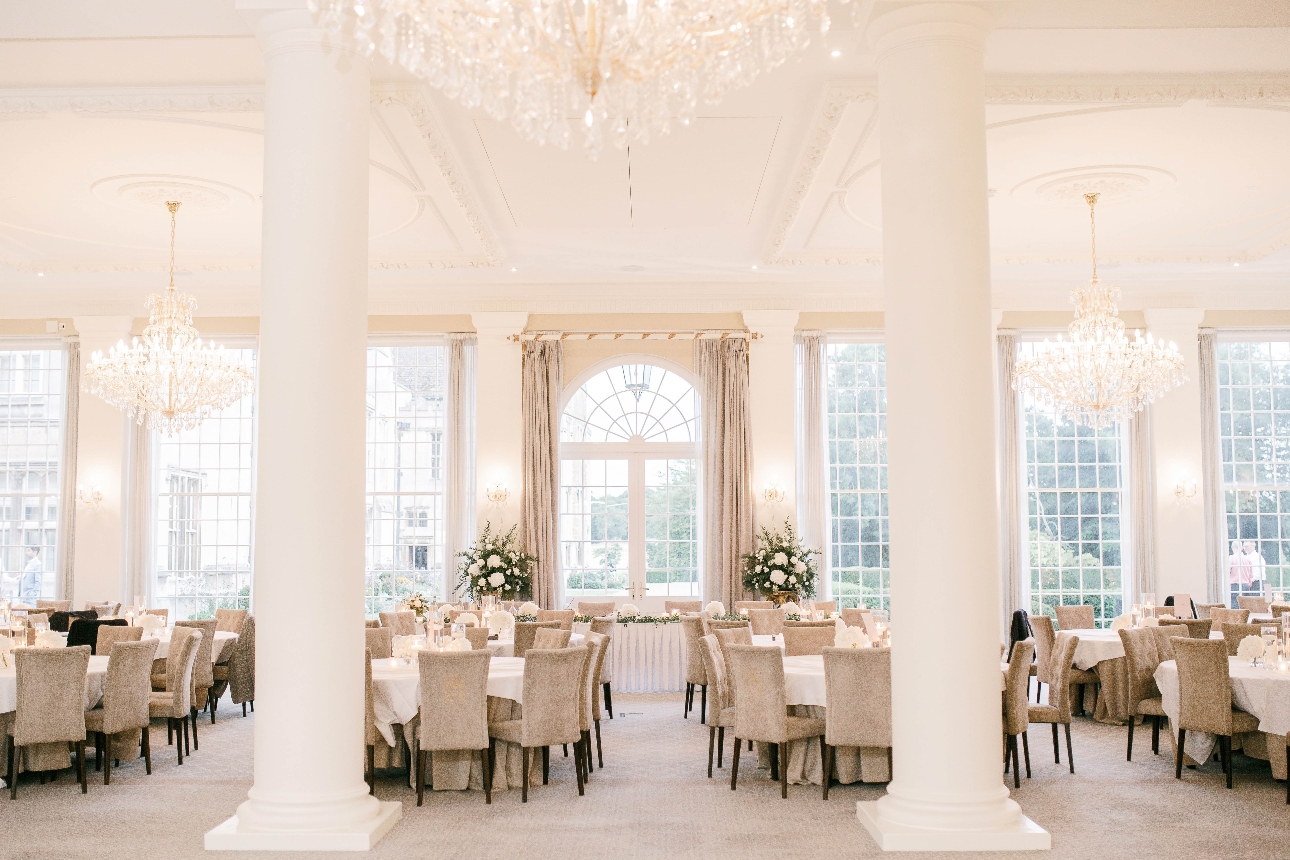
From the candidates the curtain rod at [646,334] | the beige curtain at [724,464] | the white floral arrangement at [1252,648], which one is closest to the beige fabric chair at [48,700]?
the curtain rod at [646,334]

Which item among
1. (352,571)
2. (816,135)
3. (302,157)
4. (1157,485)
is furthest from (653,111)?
(1157,485)

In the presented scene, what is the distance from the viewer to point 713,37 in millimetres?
4164

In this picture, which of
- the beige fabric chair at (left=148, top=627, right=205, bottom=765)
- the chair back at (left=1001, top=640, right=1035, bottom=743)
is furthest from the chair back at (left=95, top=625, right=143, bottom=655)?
the chair back at (left=1001, top=640, right=1035, bottom=743)

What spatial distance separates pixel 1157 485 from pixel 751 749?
7541 millimetres

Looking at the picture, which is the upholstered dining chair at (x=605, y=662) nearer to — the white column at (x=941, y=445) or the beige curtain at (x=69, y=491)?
the white column at (x=941, y=445)

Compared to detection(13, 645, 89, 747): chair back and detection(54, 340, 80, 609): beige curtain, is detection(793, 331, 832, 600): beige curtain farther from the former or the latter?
detection(54, 340, 80, 609): beige curtain

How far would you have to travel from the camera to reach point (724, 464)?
525 inches

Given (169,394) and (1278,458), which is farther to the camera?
(1278,458)

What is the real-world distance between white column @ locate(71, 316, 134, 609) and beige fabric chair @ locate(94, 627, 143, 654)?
14.2ft

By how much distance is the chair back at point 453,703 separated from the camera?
6742mm

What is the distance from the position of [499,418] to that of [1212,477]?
8590 millimetres

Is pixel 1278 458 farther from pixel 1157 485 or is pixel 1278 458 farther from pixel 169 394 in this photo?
pixel 169 394

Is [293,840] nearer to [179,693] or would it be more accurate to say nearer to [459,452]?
[179,693]

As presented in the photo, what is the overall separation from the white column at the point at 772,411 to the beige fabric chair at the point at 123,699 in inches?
292
